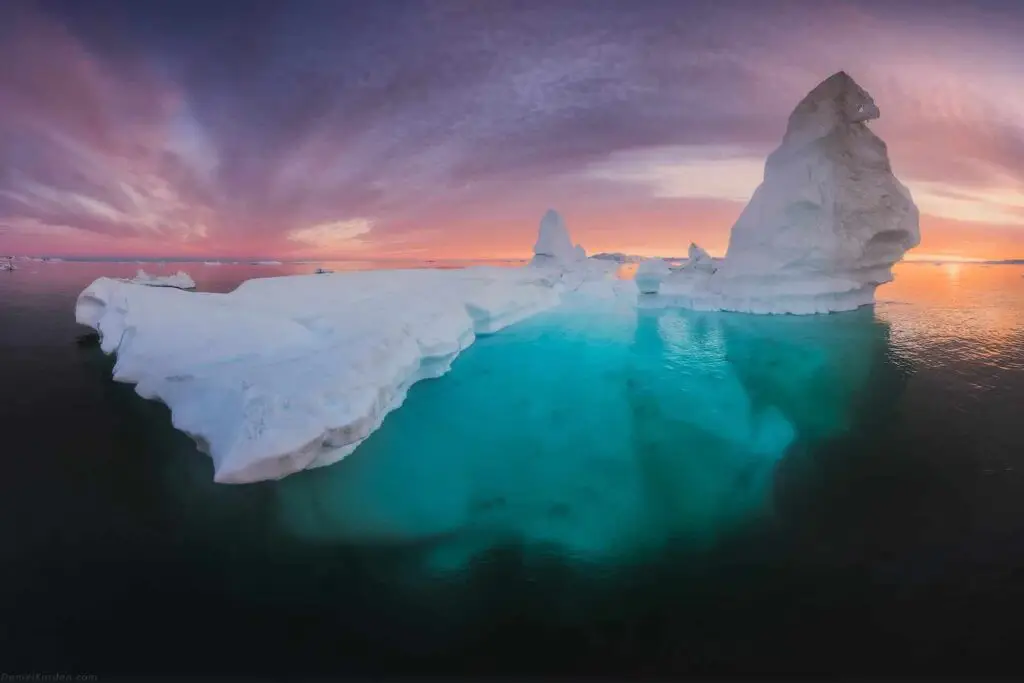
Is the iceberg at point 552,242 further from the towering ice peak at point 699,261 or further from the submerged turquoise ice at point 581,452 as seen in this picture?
the submerged turquoise ice at point 581,452

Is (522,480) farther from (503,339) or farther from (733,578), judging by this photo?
(503,339)

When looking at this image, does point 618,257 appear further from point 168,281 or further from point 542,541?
point 542,541

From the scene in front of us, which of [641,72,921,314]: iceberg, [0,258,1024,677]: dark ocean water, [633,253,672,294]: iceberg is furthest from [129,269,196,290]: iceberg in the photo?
[641,72,921,314]: iceberg

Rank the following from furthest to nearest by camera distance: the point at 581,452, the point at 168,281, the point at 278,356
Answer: the point at 168,281
the point at 278,356
the point at 581,452

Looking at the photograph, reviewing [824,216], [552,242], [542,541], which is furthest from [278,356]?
[552,242]

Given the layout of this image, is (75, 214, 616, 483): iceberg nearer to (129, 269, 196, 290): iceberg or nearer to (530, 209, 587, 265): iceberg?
(129, 269, 196, 290): iceberg
